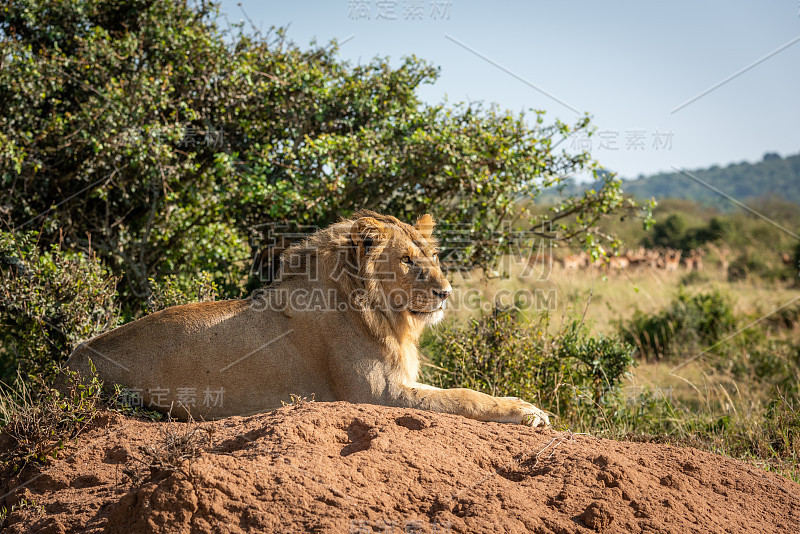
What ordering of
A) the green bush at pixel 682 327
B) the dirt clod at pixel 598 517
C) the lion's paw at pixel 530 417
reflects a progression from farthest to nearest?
the green bush at pixel 682 327
the lion's paw at pixel 530 417
the dirt clod at pixel 598 517

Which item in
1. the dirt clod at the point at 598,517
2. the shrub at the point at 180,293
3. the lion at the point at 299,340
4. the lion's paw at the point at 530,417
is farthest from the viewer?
the shrub at the point at 180,293

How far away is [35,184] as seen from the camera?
29.1 ft

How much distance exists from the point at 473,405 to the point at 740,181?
200 m

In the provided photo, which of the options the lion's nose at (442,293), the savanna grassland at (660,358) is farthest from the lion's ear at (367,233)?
the savanna grassland at (660,358)

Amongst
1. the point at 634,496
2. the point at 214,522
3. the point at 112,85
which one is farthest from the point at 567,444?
the point at 112,85

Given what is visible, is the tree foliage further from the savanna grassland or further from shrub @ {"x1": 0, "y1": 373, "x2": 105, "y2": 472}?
shrub @ {"x1": 0, "y1": 373, "x2": 105, "y2": 472}

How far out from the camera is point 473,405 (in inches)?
190

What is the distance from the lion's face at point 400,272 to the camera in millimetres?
5391

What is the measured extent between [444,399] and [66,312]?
15.5ft

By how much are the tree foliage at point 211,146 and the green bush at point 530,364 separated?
2.04 m

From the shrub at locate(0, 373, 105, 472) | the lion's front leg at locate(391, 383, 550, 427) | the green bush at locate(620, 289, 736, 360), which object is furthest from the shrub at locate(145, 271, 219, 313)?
the green bush at locate(620, 289, 736, 360)

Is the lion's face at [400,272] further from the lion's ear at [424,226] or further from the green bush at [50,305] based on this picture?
the green bush at [50,305]

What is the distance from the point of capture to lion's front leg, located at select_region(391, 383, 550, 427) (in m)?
4.79

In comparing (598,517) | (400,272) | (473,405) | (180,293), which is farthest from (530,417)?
(180,293)
